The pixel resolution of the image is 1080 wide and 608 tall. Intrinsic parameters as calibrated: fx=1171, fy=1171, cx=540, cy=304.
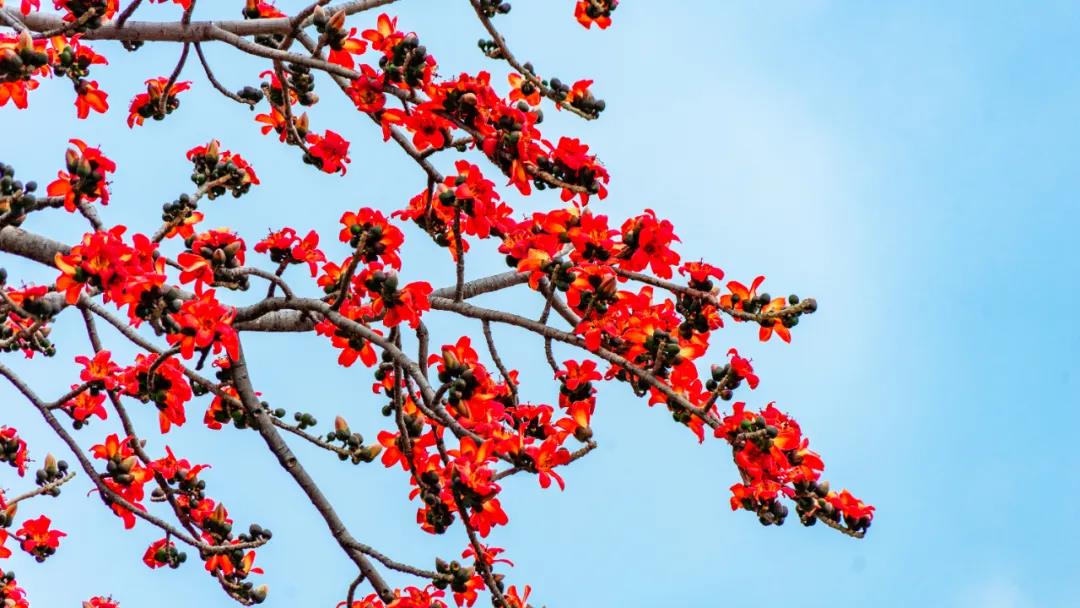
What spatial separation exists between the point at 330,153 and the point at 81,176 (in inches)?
49.0

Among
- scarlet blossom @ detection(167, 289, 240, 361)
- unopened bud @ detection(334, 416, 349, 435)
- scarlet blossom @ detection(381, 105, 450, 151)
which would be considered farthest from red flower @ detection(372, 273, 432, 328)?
unopened bud @ detection(334, 416, 349, 435)

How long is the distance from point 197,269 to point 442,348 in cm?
94

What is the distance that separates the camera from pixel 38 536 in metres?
5.58

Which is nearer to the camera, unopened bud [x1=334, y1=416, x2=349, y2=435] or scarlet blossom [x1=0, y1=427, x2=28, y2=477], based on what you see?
unopened bud [x1=334, y1=416, x2=349, y2=435]

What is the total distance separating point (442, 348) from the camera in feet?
11.8

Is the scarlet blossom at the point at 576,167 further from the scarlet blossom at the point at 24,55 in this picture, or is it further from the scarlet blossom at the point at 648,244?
the scarlet blossom at the point at 24,55

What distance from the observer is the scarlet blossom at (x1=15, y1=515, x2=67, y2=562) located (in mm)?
5578

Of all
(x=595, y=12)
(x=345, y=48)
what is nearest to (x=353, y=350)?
(x=345, y=48)

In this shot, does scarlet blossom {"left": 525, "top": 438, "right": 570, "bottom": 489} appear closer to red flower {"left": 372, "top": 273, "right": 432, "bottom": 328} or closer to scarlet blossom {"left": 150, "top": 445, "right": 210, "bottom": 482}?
red flower {"left": 372, "top": 273, "right": 432, "bottom": 328}

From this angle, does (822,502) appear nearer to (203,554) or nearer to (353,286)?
(353,286)

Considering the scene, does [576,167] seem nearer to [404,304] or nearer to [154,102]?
[404,304]

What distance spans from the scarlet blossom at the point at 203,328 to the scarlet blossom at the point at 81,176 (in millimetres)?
597

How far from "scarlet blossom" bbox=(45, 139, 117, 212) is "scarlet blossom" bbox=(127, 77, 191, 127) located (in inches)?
55.8

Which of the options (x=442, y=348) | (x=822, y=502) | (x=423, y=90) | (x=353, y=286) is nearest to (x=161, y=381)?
(x=353, y=286)
